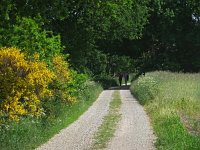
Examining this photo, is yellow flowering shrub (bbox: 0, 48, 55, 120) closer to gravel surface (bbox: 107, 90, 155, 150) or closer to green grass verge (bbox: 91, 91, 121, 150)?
green grass verge (bbox: 91, 91, 121, 150)

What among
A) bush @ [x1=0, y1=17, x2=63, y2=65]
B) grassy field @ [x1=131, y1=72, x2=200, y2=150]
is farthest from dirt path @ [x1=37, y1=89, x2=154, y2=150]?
bush @ [x1=0, y1=17, x2=63, y2=65]

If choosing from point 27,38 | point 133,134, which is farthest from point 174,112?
point 27,38

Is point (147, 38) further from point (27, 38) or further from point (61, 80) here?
point (27, 38)

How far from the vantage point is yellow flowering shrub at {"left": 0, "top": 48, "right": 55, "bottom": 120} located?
44.2 ft

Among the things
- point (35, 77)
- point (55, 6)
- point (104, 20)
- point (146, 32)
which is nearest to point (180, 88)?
point (104, 20)

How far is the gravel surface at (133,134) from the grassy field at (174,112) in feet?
0.98

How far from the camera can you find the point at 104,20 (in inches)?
1168

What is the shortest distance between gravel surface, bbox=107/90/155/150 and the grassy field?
300 mm

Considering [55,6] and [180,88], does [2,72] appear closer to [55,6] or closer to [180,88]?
[55,6]

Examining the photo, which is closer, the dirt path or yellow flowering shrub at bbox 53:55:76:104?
the dirt path

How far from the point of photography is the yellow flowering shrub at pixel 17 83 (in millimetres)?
13461

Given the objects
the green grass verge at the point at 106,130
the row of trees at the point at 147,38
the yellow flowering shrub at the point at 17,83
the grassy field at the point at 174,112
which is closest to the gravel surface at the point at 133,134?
the green grass verge at the point at 106,130

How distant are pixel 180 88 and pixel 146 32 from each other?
28.9 meters

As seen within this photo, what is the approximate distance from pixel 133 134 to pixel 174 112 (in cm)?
406
